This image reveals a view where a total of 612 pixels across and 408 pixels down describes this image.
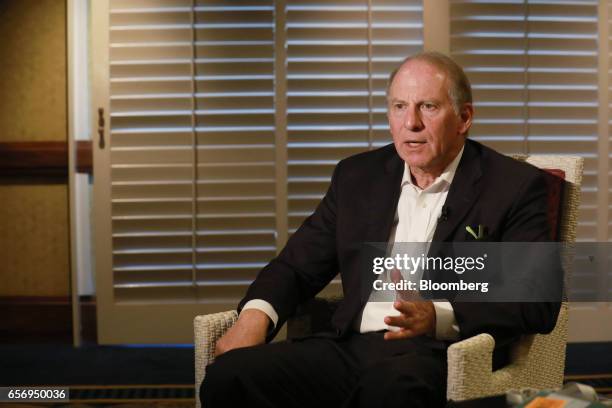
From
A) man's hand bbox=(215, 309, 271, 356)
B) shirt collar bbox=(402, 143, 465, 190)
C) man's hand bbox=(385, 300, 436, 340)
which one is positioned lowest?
man's hand bbox=(215, 309, 271, 356)

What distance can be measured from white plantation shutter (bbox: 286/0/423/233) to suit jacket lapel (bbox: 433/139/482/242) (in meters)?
1.81

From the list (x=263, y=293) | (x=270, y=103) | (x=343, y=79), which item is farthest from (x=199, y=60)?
(x=263, y=293)

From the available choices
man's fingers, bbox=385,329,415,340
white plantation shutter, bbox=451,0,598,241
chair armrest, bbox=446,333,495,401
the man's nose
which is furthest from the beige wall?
chair armrest, bbox=446,333,495,401

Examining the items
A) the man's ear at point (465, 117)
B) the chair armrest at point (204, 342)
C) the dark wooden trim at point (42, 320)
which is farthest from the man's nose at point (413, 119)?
the dark wooden trim at point (42, 320)

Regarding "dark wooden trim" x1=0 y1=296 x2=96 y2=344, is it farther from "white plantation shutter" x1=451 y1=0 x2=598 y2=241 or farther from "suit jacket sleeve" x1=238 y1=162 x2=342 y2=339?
"suit jacket sleeve" x1=238 y1=162 x2=342 y2=339

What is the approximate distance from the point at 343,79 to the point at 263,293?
202 cm

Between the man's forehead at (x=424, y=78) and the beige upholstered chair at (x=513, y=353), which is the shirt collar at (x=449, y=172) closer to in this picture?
the man's forehead at (x=424, y=78)

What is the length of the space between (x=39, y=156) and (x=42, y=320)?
85 cm

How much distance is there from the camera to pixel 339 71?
13.0 feet

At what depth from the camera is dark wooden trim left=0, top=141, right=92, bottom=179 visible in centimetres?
431

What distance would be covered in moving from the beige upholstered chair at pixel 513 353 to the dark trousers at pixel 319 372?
3.1 inches

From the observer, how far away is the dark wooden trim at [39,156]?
4.31 m

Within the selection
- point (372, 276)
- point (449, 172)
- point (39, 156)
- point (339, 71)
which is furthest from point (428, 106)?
point (39, 156)

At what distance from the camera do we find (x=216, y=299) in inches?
159
